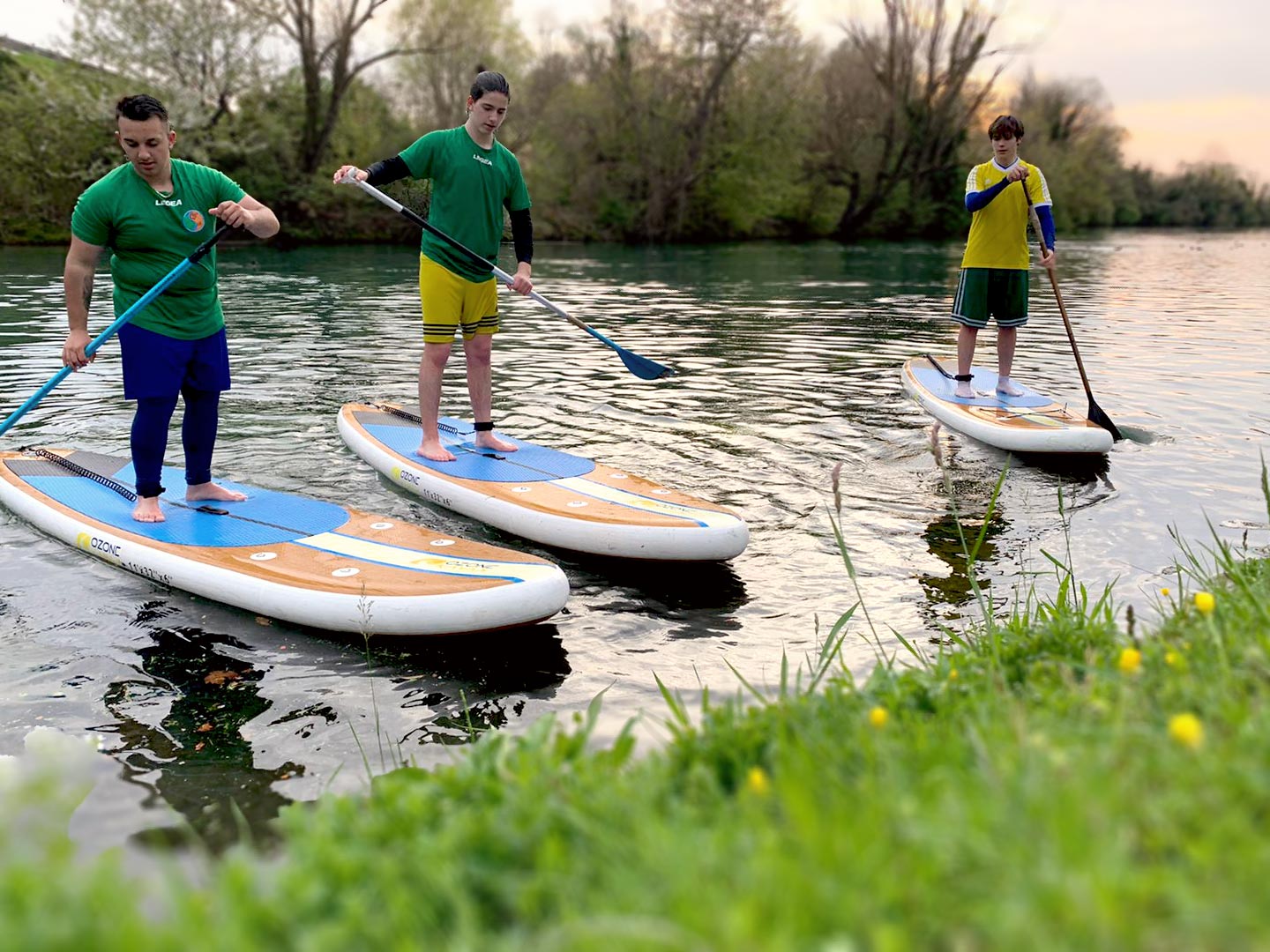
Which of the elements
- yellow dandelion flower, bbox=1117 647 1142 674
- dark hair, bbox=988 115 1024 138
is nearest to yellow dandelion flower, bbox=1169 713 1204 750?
yellow dandelion flower, bbox=1117 647 1142 674

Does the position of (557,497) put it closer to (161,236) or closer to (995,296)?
(161,236)

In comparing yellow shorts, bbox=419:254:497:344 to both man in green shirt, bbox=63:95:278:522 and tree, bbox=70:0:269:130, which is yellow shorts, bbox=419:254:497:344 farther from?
tree, bbox=70:0:269:130

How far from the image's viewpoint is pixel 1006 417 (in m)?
7.81

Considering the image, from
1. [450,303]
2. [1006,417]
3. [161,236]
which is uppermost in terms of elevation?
[161,236]

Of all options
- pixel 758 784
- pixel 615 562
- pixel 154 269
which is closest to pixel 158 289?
pixel 154 269

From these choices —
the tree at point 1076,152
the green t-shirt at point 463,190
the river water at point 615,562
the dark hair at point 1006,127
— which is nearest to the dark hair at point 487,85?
the green t-shirt at point 463,190

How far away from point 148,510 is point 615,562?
2.49 metres

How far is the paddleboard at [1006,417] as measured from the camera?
719 cm

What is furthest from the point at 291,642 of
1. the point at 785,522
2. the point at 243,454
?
the point at 243,454

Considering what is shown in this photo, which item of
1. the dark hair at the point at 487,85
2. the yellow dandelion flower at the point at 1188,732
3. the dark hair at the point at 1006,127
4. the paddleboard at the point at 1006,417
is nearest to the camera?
the yellow dandelion flower at the point at 1188,732

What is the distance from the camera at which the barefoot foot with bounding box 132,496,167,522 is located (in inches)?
215

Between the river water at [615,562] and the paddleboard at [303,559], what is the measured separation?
0.16 m

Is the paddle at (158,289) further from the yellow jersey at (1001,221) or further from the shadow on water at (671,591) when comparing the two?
the yellow jersey at (1001,221)

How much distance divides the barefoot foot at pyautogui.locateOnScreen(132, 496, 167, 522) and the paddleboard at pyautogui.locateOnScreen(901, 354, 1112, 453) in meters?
5.59
